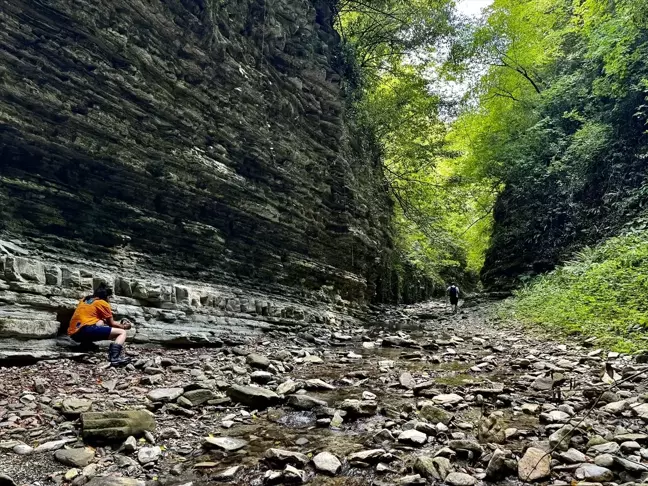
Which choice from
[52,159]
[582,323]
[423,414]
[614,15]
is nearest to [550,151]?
[614,15]

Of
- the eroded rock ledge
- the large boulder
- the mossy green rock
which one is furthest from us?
the eroded rock ledge

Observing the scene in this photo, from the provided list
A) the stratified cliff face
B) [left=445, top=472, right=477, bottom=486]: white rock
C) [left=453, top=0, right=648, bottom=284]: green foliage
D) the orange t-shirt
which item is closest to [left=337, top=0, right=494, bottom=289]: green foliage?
[left=453, top=0, right=648, bottom=284]: green foliage

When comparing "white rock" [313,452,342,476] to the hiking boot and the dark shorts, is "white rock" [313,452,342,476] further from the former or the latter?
the dark shorts

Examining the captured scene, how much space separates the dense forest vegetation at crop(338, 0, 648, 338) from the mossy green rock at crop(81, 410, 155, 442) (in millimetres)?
11956

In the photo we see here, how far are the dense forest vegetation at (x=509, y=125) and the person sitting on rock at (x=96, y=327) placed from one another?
37.9 feet

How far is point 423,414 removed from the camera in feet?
13.2

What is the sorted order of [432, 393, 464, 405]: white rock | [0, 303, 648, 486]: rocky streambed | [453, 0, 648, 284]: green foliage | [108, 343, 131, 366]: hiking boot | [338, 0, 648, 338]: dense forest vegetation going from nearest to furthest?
[0, 303, 648, 486]: rocky streambed < [432, 393, 464, 405]: white rock < [108, 343, 131, 366]: hiking boot < [453, 0, 648, 284]: green foliage < [338, 0, 648, 338]: dense forest vegetation

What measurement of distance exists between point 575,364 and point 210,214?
8.13 metres

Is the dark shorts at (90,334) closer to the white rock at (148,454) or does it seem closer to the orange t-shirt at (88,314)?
the orange t-shirt at (88,314)

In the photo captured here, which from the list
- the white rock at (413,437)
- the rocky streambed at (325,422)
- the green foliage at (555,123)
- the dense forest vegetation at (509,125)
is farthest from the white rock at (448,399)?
the green foliage at (555,123)

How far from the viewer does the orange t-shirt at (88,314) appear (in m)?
5.85

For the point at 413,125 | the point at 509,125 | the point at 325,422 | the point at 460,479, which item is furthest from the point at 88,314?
the point at 509,125

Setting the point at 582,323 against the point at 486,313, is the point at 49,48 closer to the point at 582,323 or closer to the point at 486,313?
the point at 582,323

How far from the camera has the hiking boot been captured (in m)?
5.71
